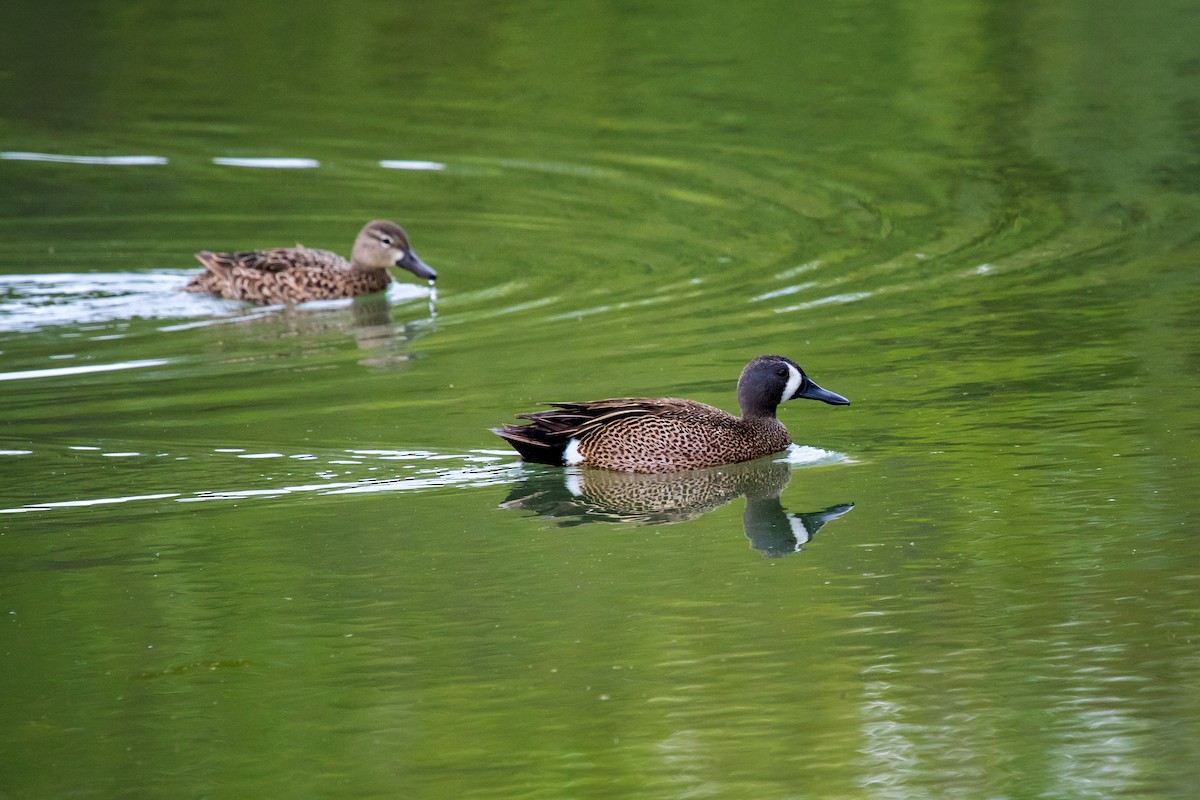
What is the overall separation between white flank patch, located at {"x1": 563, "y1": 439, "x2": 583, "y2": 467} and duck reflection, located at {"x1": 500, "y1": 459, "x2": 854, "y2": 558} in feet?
0.14

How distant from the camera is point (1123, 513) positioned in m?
8.84

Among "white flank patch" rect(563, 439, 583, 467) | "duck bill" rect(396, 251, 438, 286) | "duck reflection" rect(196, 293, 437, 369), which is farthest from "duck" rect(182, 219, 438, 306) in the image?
"white flank patch" rect(563, 439, 583, 467)

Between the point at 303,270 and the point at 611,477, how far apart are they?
236 inches

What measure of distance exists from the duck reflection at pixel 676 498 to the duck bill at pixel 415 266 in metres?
5.37

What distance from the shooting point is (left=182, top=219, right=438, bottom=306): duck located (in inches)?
601

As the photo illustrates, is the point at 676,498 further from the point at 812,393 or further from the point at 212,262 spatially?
the point at 212,262

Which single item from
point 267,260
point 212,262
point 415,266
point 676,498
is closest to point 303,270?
point 267,260

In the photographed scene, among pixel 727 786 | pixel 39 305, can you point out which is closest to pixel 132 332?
pixel 39 305

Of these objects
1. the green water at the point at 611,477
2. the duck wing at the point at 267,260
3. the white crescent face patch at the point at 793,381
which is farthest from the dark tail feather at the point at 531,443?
the duck wing at the point at 267,260

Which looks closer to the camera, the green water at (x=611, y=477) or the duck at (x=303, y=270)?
the green water at (x=611, y=477)

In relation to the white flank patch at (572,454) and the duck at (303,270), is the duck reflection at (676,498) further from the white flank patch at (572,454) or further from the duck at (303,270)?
the duck at (303,270)

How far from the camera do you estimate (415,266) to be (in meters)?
15.4

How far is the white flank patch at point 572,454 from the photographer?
33.0 feet

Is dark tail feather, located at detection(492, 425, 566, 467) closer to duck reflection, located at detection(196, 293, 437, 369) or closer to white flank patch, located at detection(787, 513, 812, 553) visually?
white flank patch, located at detection(787, 513, 812, 553)
